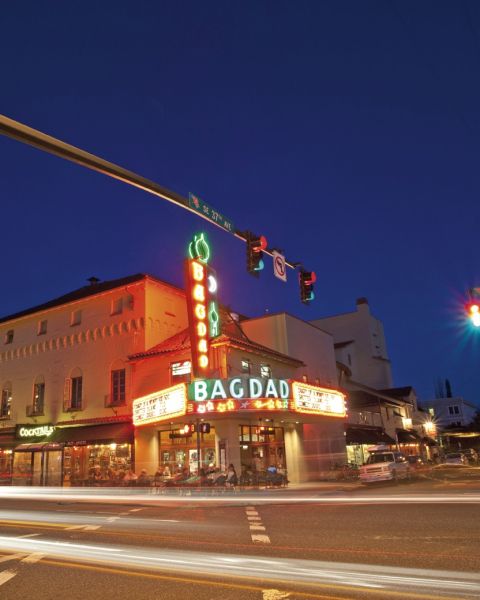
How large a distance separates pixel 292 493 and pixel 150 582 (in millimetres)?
15035

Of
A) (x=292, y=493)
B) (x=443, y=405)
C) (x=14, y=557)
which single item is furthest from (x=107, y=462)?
(x=443, y=405)

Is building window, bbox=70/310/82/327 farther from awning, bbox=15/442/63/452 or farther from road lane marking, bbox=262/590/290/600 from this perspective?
road lane marking, bbox=262/590/290/600

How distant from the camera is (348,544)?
29.3ft

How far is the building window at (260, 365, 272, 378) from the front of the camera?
1172 inches

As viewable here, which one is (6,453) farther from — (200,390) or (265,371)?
(200,390)

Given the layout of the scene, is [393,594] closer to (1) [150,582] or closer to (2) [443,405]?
(1) [150,582]

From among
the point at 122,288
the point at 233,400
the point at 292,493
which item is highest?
the point at 122,288

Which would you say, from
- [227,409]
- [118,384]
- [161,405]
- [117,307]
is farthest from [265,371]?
[117,307]

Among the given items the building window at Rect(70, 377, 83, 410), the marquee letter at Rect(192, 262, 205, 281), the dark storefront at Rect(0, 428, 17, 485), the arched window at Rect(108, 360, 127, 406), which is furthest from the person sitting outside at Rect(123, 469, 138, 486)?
the dark storefront at Rect(0, 428, 17, 485)

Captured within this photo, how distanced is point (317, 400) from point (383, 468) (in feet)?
20.9

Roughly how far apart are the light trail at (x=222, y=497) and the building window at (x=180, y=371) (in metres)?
6.62

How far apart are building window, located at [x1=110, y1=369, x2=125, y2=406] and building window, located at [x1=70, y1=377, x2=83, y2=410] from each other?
2970 millimetres

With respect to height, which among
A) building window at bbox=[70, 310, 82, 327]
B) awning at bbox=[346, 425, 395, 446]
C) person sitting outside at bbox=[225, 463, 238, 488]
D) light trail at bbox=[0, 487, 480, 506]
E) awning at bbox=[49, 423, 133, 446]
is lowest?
light trail at bbox=[0, 487, 480, 506]

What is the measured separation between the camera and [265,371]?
99.0 feet
